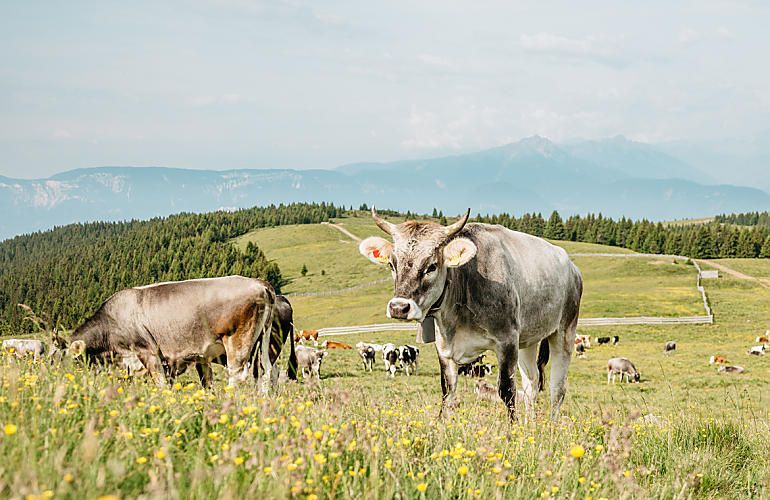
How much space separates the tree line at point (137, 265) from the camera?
124 metres

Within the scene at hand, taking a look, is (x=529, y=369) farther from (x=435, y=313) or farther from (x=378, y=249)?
(x=378, y=249)

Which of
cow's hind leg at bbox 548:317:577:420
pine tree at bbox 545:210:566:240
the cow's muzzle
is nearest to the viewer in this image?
the cow's muzzle

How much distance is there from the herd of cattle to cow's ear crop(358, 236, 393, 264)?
0.05 ft

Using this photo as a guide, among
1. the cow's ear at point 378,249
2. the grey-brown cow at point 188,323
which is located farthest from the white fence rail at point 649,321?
the cow's ear at point 378,249

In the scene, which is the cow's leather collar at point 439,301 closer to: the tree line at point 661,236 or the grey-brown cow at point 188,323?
the grey-brown cow at point 188,323

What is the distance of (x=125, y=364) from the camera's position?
11195 millimetres

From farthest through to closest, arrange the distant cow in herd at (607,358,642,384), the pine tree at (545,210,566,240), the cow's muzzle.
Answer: the pine tree at (545,210,566,240) → the distant cow in herd at (607,358,642,384) → the cow's muzzle

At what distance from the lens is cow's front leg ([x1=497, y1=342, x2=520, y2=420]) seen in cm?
746

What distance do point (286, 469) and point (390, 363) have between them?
79.5ft

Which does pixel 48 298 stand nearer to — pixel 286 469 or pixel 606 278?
pixel 606 278

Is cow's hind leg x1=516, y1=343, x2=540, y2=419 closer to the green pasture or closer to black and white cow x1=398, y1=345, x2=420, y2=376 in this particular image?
black and white cow x1=398, y1=345, x2=420, y2=376

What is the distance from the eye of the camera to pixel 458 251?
22.9 ft

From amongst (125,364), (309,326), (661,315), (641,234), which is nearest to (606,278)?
(661,315)

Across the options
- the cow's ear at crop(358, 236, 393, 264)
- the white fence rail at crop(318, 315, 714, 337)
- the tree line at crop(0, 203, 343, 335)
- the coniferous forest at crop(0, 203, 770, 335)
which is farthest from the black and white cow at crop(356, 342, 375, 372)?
the tree line at crop(0, 203, 343, 335)
